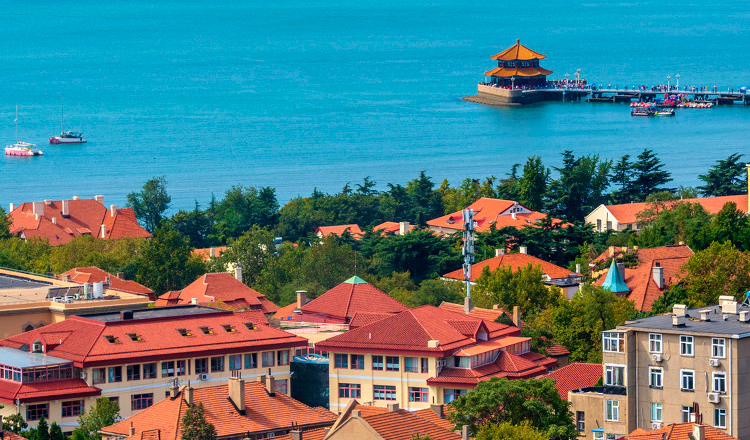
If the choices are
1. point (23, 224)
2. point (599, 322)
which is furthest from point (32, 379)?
point (23, 224)

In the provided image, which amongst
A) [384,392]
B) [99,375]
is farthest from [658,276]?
[99,375]

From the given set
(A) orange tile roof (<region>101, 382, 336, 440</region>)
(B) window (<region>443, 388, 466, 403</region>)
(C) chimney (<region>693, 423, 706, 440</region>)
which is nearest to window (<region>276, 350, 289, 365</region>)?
(B) window (<region>443, 388, 466, 403</region>)

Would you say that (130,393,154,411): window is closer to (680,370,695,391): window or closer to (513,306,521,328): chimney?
(513,306,521,328): chimney

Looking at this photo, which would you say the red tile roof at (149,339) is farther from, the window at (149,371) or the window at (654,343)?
the window at (654,343)

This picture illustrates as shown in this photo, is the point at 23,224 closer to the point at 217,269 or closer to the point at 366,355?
the point at 217,269

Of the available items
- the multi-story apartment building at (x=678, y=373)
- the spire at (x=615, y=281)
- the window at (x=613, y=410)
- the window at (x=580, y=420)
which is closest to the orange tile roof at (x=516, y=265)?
the spire at (x=615, y=281)

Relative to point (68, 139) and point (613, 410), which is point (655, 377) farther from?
point (68, 139)
